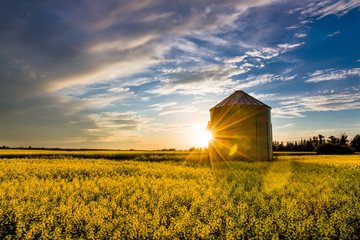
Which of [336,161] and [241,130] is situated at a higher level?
[241,130]

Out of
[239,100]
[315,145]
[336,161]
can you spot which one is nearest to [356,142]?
[315,145]

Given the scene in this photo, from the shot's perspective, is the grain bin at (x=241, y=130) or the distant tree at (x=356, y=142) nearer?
the grain bin at (x=241, y=130)

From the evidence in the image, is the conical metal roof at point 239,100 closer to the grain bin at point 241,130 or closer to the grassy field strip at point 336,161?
the grain bin at point 241,130

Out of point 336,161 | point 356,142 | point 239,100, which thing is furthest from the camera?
point 356,142

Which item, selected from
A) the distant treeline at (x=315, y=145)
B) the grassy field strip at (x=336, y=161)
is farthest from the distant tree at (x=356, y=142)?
the grassy field strip at (x=336, y=161)

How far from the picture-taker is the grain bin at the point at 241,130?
2534cm

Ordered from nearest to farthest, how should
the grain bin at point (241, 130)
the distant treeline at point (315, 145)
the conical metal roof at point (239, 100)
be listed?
the grain bin at point (241, 130)
the conical metal roof at point (239, 100)
the distant treeline at point (315, 145)

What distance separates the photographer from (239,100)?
2723 centimetres

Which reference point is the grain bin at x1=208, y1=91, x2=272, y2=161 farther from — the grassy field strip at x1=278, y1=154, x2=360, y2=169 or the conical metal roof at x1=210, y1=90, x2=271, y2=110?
the grassy field strip at x1=278, y1=154, x2=360, y2=169

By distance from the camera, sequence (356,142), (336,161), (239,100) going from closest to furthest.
Answer: 1. (336,161)
2. (239,100)
3. (356,142)

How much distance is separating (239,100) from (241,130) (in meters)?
3.79

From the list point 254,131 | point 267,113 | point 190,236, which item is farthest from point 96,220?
point 267,113

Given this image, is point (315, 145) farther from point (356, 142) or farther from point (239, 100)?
point (239, 100)

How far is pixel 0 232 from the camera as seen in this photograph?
587 cm
